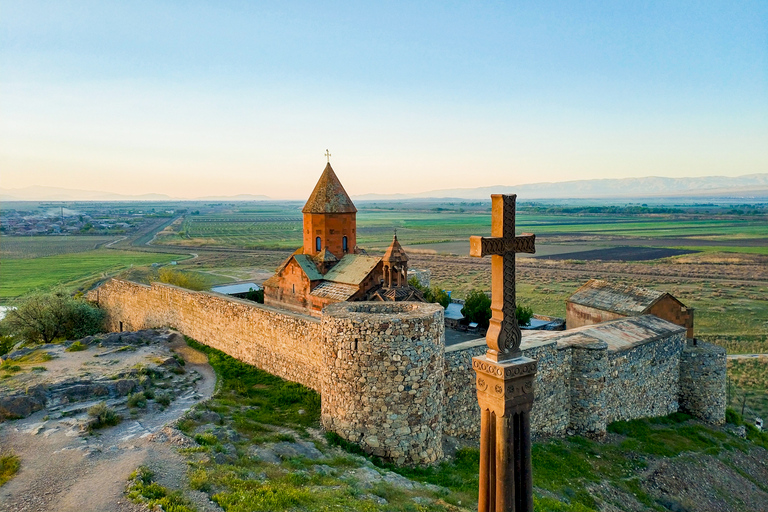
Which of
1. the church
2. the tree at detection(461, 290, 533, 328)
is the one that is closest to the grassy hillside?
the church

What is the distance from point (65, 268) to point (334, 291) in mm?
48348

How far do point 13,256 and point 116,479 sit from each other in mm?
78540

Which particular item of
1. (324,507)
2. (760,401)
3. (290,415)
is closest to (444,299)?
(760,401)

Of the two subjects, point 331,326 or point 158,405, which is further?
point 158,405

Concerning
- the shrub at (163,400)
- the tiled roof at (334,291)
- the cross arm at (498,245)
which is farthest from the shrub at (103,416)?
the tiled roof at (334,291)

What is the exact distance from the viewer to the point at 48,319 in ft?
65.8

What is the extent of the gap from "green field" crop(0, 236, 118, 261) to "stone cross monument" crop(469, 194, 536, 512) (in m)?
79.1

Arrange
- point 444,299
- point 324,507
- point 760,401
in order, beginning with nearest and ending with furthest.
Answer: point 324,507, point 760,401, point 444,299

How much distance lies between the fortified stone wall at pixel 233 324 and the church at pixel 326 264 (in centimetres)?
526

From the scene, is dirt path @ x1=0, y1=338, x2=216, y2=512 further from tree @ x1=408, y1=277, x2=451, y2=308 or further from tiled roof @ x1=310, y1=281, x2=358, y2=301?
tree @ x1=408, y1=277, x2=451, y2=308

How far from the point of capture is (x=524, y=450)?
5.92 m

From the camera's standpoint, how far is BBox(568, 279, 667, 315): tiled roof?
17.6 meters

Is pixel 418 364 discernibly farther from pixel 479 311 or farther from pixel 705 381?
pixel 479 311

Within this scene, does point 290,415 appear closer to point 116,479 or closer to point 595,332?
point 116,479
